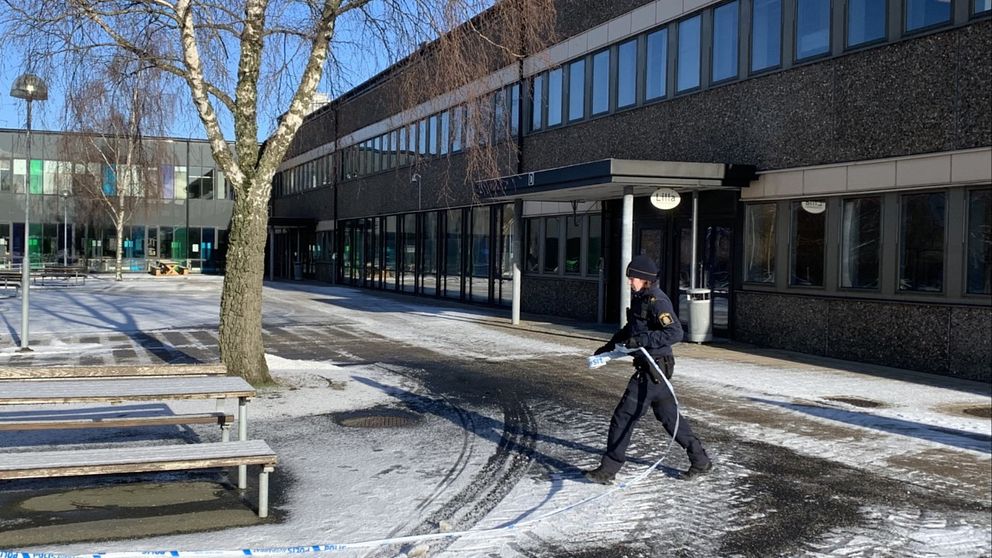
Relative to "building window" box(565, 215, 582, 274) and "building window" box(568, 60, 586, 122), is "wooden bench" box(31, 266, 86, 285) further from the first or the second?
"building window" box(568, 60, 586, 122)

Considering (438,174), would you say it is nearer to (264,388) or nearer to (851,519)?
(264,388)

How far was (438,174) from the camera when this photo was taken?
103 feet

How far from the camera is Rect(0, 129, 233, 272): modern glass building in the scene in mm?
54719

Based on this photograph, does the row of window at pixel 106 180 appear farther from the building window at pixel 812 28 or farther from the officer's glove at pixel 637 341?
the officer's glove at pixel 637 341

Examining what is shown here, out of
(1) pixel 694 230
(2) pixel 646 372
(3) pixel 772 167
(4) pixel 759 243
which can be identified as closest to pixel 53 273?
(1) pixel 694 230

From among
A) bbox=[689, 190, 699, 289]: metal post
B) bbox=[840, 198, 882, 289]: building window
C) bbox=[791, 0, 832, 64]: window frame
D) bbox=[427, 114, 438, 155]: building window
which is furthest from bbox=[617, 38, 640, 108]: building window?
bbox=[427, 114, 438, 155]: building window

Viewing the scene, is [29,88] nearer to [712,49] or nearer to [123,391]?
[123,391]

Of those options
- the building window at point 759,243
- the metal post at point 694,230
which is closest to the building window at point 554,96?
the metal post at point 694,230

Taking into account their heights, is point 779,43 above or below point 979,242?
above

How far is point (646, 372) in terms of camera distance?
695cm

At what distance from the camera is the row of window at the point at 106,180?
151ft

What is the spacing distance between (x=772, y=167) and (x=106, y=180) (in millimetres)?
39681

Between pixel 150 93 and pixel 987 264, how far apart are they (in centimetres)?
1122

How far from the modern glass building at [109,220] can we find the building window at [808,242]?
137 ft
